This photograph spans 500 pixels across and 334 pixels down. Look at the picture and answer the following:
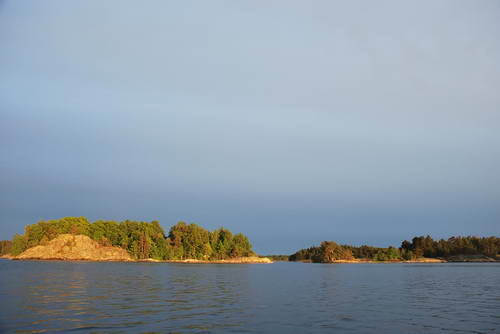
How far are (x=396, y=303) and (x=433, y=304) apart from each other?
399cm

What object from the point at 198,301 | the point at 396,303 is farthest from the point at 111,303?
the point at 396,303

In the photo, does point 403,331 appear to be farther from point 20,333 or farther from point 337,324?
point 20,333

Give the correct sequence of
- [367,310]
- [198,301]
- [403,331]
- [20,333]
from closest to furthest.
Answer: [20,333] → [403,331] → [367,310] → [198,301]

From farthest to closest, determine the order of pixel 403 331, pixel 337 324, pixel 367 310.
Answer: pixel 367 310 → pixel 337 324 → pixel 403 331

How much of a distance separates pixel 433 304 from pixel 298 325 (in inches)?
888

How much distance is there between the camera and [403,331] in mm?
29625

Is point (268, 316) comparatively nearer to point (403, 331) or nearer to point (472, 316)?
point (403, 331)

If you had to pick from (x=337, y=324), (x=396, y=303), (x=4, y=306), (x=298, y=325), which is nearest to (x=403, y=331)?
(x=337, y=324)

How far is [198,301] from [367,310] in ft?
59.7

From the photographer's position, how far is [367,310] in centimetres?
4012

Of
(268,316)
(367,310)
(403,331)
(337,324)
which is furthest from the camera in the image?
(367,310)

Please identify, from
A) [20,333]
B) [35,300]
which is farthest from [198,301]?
[20,333]

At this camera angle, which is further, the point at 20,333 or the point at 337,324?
the point at 337,324

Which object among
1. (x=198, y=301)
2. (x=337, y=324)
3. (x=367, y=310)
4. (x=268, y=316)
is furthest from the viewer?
(x=198, y=301)
